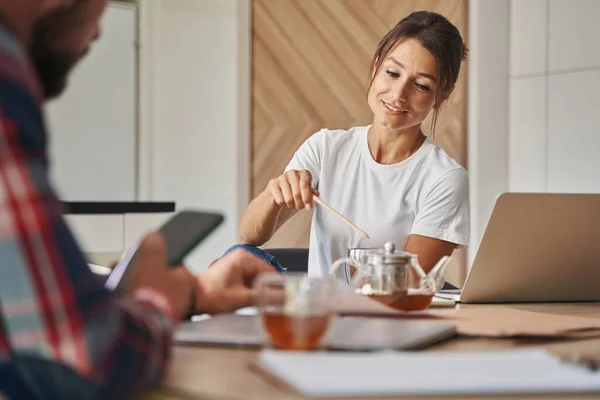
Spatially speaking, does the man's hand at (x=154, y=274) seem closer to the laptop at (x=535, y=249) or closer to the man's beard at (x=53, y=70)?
the man's beard at (x=53, y=70)

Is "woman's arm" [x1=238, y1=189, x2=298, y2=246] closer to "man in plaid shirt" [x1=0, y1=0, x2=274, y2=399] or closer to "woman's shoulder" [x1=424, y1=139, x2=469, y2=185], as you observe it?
"woman's shoulder" [x1=424, y1=139, x2=469, y2=185]

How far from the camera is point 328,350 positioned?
3.29 ft

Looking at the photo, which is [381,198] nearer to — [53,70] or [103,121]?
[53,70]

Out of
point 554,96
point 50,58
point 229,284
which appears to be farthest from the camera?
point 554,96

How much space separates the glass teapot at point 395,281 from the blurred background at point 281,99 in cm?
225

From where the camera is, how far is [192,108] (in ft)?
16.4

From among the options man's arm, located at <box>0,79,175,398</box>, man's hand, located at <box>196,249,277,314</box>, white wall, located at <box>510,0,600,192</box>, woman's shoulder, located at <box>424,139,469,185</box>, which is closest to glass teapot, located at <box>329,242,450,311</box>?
man's hand, located at <box>196,249,277,314</box>

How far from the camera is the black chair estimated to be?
245 centimetres

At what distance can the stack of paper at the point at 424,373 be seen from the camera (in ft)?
2.59

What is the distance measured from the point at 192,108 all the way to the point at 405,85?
9.38ft

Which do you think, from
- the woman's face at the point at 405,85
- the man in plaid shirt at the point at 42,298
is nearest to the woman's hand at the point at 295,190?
the woman's face at the point at 405,85

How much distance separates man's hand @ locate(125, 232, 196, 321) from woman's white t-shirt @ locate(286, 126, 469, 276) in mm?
1329

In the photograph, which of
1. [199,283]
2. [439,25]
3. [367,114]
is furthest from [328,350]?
[367,114]

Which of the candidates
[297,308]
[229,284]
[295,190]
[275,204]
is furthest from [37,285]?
[275,204]
